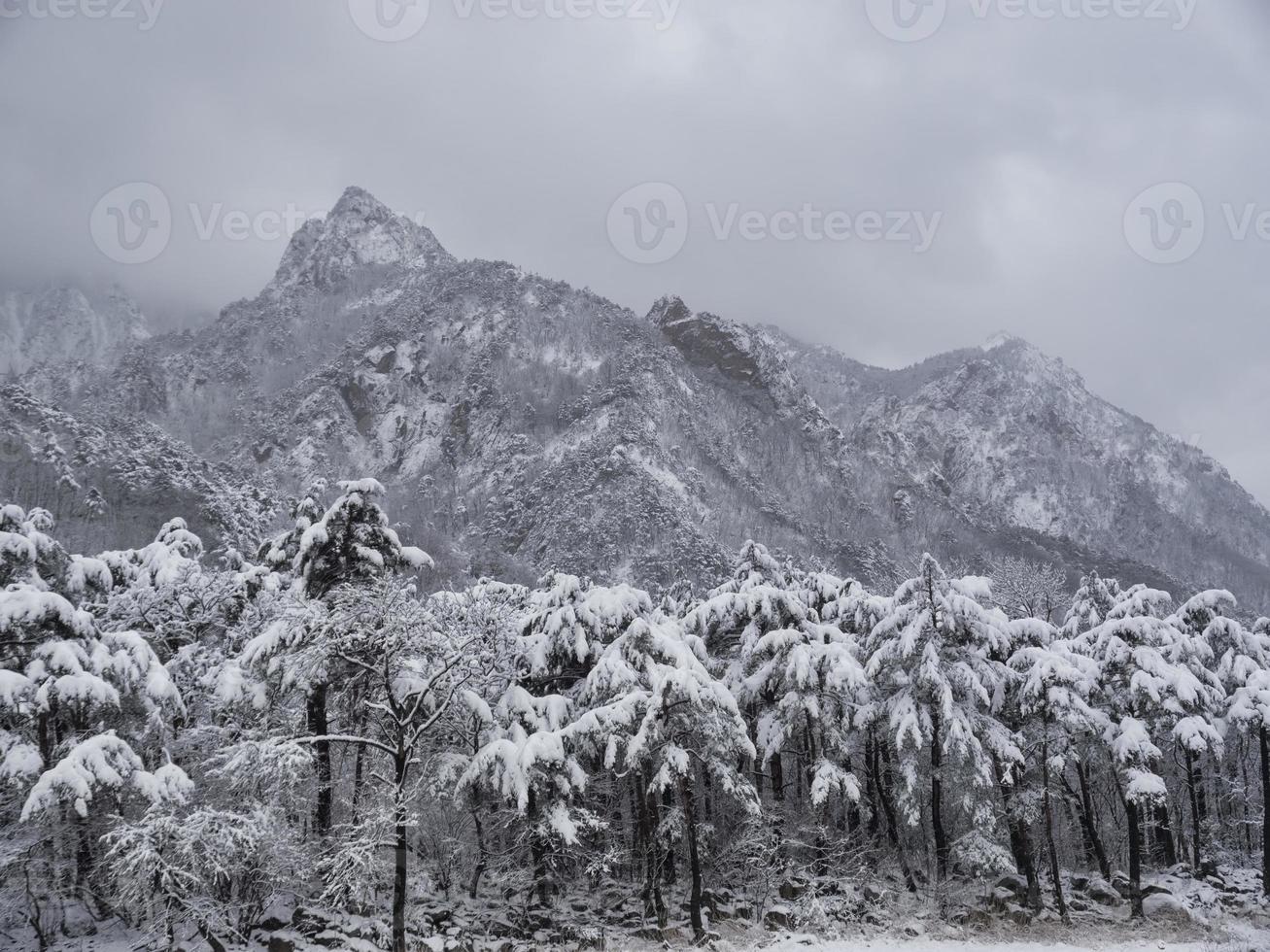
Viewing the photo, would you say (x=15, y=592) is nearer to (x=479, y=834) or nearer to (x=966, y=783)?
(x=479, y=834)

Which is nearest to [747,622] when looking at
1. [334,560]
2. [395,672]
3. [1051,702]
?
[1051,702]

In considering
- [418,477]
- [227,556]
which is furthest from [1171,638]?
[418,477]

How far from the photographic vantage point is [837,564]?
590 ft

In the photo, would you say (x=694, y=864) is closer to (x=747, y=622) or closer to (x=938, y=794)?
(x=747, y=622)

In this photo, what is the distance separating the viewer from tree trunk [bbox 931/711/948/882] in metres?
23.0

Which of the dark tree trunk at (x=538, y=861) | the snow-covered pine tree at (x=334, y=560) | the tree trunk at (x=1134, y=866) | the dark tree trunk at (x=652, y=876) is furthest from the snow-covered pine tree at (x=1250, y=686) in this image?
the snow-covered pine tree at (x=334, y=560)

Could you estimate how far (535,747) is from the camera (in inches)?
723

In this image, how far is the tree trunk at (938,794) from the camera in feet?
75.5

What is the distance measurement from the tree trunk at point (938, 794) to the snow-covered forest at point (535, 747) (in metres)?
0.12

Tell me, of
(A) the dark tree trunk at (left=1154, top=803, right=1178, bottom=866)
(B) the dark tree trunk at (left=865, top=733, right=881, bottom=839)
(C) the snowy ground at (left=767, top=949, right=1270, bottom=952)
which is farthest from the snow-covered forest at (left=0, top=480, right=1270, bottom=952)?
(C) the snowy ground at (left=767, top=949, right=1270, bottom=952)

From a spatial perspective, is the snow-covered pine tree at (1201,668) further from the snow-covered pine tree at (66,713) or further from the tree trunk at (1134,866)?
the snow-covered pine tree at (66,713)

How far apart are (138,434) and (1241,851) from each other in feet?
498

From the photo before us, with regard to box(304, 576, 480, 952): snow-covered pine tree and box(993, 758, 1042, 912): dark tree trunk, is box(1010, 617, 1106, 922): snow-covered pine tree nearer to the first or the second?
box(993, 758, 1042, 912): dark tree trunk

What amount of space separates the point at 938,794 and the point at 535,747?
13.8m
